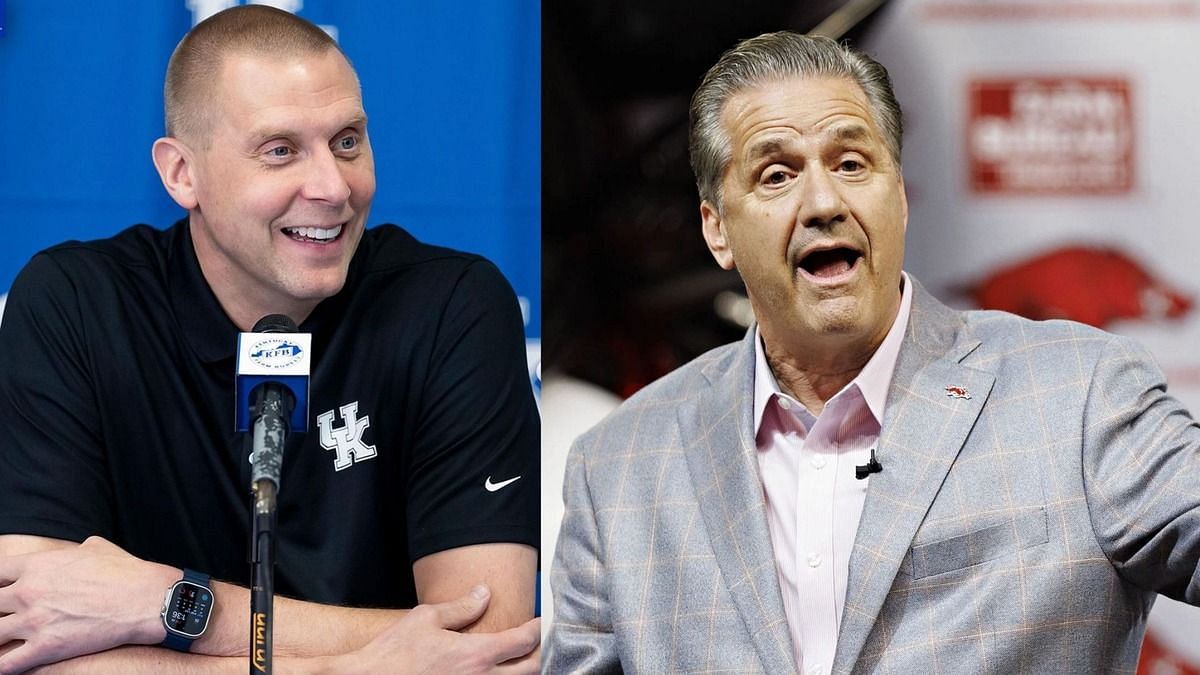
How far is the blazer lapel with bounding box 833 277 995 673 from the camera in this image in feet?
8.17

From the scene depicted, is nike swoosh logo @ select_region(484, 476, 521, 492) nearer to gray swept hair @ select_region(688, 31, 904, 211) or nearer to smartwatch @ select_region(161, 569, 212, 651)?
smartwatch @ select_region(161, 569, 212, 651)

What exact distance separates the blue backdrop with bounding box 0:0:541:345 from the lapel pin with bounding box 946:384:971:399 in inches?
37.6

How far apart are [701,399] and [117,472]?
127 centimetres

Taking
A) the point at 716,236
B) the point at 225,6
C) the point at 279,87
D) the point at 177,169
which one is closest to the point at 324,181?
the point at 279,87

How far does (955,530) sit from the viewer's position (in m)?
2.53

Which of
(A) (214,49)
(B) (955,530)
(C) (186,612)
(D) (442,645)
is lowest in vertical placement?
(D) (442,645)

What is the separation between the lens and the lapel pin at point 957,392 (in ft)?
8.71

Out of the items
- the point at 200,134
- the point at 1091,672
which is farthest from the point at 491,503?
the point at 1091,672

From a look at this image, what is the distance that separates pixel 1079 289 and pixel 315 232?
1719mm

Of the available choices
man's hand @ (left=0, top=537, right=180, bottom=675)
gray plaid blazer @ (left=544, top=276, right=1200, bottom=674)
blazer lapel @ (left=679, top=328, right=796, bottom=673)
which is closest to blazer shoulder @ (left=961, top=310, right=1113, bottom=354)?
gray plaid blazer @ (left=544, top=276, right=1200, bottom=674)

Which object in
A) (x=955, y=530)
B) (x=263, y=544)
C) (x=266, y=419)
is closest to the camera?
(x=263, y=544)

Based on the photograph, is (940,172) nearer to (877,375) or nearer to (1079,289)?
(1079,289)

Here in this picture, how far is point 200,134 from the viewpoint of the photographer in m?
3.00

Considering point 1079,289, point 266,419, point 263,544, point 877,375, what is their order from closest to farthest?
point 263,544
point 266,419
point 877,375
point 1079,289
